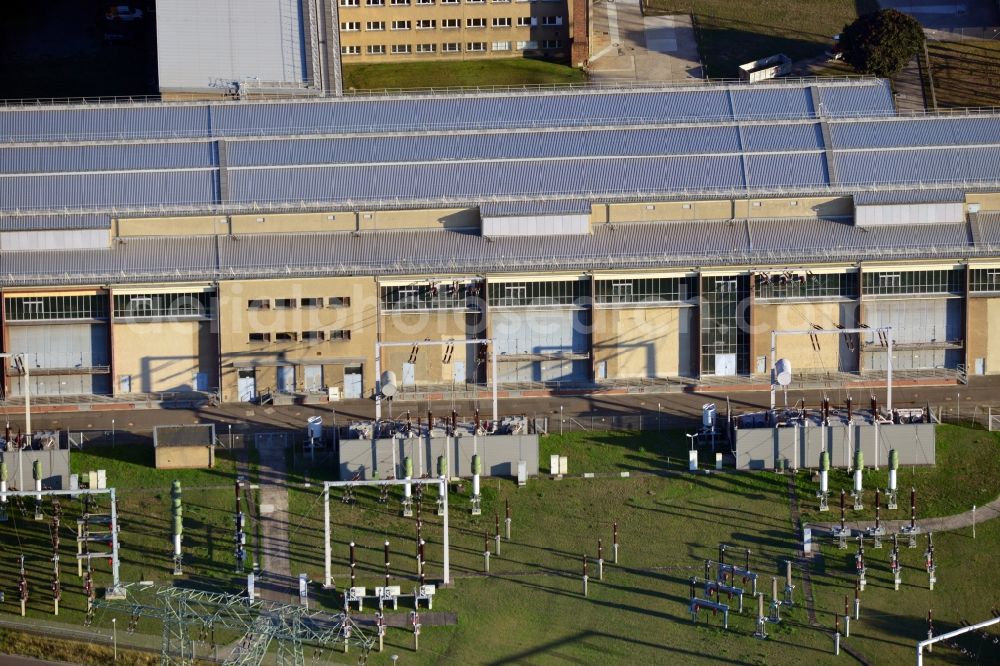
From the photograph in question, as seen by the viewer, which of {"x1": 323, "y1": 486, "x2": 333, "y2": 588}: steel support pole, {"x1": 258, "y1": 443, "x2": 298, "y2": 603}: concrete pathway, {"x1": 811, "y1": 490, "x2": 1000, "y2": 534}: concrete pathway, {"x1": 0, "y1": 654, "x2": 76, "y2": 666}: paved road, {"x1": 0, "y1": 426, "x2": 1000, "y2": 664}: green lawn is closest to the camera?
{"x1": 0, "y1": 654, "x2": 76, "y2": 666}: paved road

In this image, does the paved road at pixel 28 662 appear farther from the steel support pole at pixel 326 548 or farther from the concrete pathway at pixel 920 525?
the concrete pathway at pixel 920 525

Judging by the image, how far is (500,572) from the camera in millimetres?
194250

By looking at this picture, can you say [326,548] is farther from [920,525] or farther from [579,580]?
[920,525]

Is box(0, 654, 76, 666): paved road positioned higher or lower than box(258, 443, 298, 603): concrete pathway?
lower

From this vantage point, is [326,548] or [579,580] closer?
[579,580]

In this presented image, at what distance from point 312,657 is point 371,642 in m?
3.71

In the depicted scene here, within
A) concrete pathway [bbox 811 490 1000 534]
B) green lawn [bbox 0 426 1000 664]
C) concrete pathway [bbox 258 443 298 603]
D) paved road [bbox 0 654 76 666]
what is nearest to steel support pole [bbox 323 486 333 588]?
green lawn [bbox 0 426 1000 664]

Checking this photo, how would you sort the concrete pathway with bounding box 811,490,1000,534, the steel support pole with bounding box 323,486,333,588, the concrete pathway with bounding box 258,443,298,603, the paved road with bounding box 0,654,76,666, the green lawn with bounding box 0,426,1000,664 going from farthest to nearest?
the concrete pathway with bounding box 811,490,1000,534
the steel support pole with bounding box 323,486,333,588
the concrete pathway with bounding box 258,443,298,603
the green lawn with bounding box 0,426,1000,664
the paved road with bounding box 0,654,76,666

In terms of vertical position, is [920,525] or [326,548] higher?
[326,548]

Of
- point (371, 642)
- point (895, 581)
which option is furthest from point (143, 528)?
point (895, 581)

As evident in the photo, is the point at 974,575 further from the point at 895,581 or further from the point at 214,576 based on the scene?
the point at 214,576

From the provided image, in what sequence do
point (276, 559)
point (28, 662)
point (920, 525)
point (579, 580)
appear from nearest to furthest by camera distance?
point (28, 662)
point (579, 580)
point (276, 559)
point (920, 525)

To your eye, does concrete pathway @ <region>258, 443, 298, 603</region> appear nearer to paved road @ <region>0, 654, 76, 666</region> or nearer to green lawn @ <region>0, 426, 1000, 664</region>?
green lawn @ <region>0, 426, 1000, 664</region>

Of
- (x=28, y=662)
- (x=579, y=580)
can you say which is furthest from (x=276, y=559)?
(x=579, y=580)
